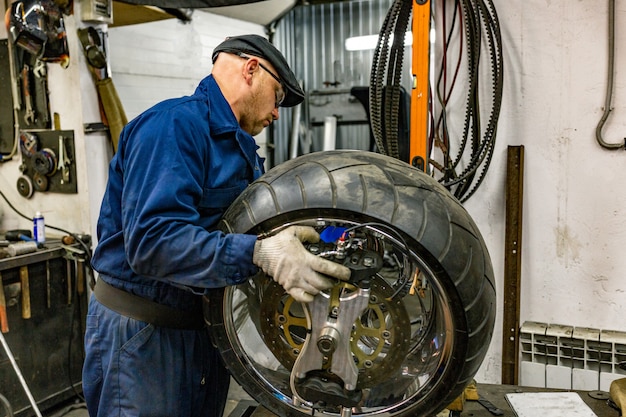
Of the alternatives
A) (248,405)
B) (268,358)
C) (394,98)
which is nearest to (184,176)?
(268,358)

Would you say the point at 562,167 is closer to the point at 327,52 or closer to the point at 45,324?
the point at 45,324

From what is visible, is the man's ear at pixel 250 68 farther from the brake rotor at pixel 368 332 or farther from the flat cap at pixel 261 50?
the brake rotor at pixel 368 332

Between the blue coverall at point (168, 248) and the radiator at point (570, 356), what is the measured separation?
4.44ft

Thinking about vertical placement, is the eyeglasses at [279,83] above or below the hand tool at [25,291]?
above

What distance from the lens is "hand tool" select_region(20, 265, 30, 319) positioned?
8.20 feet

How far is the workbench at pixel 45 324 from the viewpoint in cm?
250

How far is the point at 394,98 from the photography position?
7.57ft

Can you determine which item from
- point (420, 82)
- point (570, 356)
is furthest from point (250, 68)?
point (570, 356)

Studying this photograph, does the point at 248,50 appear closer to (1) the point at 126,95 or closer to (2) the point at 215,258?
(2) the point at 215,258

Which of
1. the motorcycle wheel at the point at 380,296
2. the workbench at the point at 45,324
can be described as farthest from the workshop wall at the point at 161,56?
the motorcycle wheel at the point at 380,296

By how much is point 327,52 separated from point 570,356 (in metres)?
3.98

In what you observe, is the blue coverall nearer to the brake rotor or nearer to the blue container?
the brake rotor

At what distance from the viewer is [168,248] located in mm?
1034

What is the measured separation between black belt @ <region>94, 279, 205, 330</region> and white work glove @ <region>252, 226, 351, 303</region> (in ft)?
1.40
